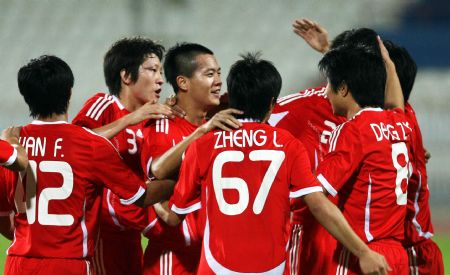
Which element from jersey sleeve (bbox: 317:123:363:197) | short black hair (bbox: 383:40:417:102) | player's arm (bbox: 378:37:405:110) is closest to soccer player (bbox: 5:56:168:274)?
jersey sleeve (bbox: 317:123:363:197)

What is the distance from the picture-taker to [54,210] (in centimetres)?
478

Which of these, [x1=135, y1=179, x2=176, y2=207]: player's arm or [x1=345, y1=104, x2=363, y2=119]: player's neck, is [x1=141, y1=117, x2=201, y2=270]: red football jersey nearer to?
[x1=135, y1=179, x2=176, y2=207]: player's arm

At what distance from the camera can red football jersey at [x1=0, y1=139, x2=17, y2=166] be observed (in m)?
4.55

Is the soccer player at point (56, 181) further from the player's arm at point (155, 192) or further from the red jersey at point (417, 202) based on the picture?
the red jersey at point (417, 202)

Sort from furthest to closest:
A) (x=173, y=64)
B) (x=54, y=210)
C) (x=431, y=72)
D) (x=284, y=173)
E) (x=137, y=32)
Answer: (x=431, y=72) < (x=137, y=32) < (x=173, y=64) < (x=54, y=210) < (x=284, y=173)

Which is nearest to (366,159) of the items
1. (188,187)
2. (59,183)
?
(188,187)

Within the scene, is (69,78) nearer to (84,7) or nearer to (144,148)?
(144,148)

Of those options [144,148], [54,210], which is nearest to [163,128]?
[144,148]

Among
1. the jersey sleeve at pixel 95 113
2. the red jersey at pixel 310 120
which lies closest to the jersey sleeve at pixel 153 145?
the jersey sleeve at pixel 95 113

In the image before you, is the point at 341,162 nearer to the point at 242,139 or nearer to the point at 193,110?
the point at 242,139

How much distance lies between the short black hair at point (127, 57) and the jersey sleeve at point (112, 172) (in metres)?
1.32

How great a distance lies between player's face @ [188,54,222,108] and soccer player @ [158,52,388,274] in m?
1.00

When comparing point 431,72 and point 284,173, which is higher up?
point 431,72

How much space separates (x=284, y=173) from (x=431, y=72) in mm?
15855
